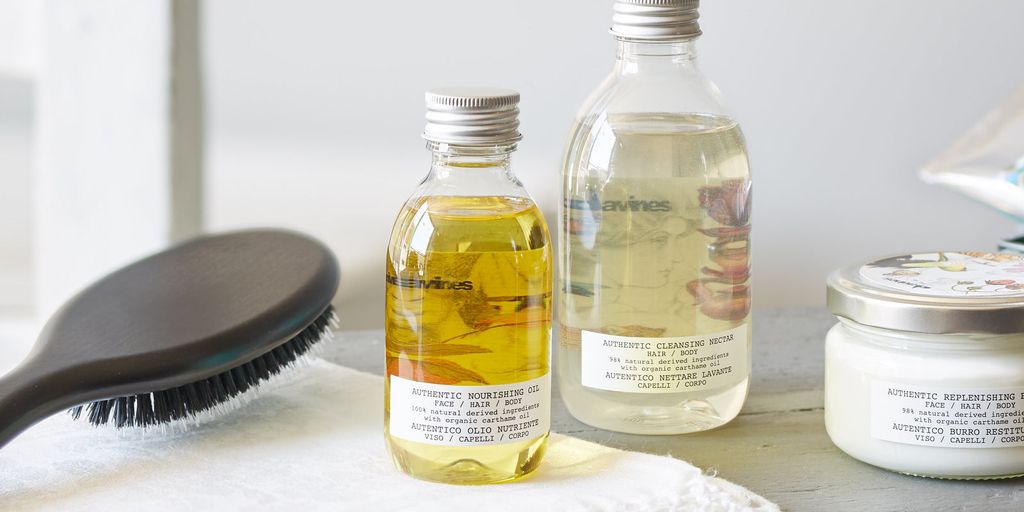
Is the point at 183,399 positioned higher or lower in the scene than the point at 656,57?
lower

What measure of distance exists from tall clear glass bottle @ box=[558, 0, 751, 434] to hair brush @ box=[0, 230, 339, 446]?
13cm

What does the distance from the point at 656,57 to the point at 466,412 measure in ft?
0.63

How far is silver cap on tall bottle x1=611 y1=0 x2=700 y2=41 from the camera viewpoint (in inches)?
18.6

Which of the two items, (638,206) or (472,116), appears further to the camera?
(638,206)

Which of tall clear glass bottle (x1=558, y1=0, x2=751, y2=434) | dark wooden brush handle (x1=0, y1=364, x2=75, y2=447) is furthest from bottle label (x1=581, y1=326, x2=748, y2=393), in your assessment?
dark wooden brush handle (x1=0, y1=364, x2=75, y2=447)

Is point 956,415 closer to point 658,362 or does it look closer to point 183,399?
point 658,362

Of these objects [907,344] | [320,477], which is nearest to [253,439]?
[320,477]

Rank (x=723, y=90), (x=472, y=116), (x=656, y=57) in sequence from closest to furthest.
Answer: (x=472, y=116), (x=656, y=57), (x=723, y=90)

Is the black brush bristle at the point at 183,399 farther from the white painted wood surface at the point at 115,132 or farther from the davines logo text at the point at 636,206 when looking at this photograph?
the white painted wood surface at the point at 115,132

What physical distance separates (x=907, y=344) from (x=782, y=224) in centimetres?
45

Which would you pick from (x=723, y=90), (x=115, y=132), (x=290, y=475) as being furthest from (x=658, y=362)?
(x=115, y=132)

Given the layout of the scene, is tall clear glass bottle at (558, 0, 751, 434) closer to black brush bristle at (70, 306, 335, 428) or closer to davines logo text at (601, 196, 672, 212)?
davines logo text at (601, 196, 672, 212)

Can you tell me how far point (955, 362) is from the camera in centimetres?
43

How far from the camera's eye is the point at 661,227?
507 mm
